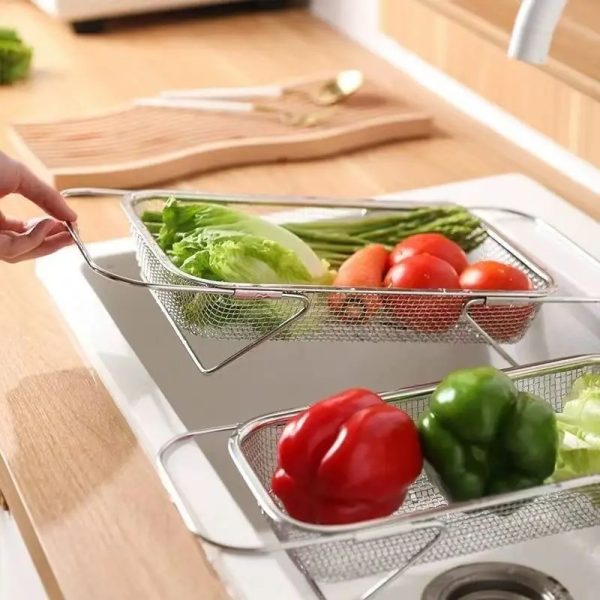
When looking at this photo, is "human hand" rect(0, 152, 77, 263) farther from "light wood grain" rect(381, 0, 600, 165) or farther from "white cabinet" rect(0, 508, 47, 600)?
"light wood grain" rect(381, 0, 600, 165)

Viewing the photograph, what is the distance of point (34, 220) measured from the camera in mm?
1121

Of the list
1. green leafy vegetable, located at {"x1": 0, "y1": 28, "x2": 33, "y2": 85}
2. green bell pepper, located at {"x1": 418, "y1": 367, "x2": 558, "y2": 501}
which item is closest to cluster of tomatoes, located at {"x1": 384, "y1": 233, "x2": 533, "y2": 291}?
green bell pepper, located at {"x1": 418, "y1": 367, "x2": 558, "y2": 501}

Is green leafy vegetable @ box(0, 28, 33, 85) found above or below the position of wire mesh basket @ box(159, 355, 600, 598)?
below

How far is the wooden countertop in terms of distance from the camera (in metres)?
0.84

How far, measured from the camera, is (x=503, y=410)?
0.85 meters

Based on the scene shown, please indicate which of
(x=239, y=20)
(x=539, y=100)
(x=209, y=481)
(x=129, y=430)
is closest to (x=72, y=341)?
(x=129, y=430)

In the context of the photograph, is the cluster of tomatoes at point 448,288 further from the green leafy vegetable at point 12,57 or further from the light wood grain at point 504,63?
the green leafy vegetable at point 12,57

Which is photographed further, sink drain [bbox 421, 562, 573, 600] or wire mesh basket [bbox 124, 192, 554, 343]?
wire mesh basket [bbox 124, 192, 554, 343]

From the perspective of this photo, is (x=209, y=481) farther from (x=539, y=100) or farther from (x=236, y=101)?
(x=236, y=101)

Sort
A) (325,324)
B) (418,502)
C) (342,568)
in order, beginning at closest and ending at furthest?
(342,568)
(418,502)
(325,324)

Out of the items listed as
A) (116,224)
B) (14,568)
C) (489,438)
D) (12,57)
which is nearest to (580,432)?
(489,438)

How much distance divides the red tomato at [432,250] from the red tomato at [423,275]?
0.03 metres

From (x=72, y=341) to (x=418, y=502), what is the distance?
1.19ft

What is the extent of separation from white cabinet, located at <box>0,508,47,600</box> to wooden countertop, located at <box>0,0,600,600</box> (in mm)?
98
